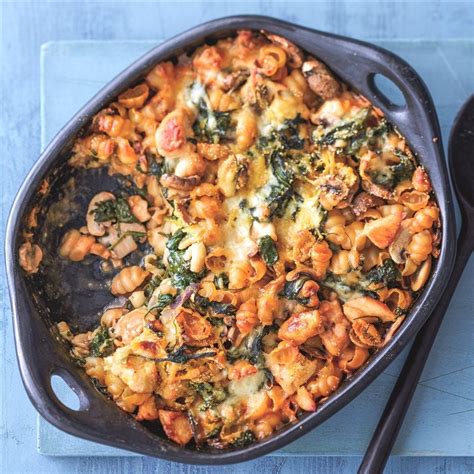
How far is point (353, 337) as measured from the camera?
329 centimetres

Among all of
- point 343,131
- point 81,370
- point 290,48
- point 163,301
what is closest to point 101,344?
point 81,370

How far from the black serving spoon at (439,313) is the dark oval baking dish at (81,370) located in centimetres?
A: 32

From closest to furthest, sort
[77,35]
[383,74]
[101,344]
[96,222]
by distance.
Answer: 1. [383,74]
2. [101,344]
3. [96,222]
4. [77,35]

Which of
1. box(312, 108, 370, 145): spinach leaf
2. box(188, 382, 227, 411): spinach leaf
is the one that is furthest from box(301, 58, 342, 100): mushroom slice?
box(188, 382, 227, 411): spinach leaf

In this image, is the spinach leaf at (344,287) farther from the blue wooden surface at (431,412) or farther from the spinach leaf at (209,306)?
the blue wooden surface at (431,412)

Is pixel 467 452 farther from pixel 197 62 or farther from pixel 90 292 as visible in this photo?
pixel 197 62

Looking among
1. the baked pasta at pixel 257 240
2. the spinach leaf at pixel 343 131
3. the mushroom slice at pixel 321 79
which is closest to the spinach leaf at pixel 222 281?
the baked pasta at pixel 257 240

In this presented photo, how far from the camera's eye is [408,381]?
140 inches

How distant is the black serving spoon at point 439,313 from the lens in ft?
11.5

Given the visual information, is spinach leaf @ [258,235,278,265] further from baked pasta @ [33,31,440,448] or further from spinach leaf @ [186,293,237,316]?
spinach leaf @ [186,293,237,316]

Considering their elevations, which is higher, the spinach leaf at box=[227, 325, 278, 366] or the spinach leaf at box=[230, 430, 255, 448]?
the spinach leaf at box=[227, 325, 278, 366]

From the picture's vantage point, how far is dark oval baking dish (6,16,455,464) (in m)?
3.19

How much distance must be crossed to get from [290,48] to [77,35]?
43.6 inches

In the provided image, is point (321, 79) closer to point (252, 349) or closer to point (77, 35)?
point (252, 349)
